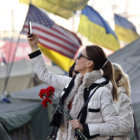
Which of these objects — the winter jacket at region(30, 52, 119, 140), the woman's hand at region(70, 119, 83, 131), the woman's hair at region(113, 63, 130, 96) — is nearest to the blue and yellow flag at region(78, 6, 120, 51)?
the woman's hair at region(113, 63, 130, 96)

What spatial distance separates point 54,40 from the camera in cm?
1170

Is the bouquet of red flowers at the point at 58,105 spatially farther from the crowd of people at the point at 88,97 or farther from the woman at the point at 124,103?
the woman at the point at 124,103

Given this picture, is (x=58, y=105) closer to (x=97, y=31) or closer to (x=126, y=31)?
(x=97, y=31)

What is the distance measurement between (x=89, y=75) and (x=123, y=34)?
1198 cm

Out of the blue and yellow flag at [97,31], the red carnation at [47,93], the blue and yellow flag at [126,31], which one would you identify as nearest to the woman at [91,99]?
the red carnation at [47,93]

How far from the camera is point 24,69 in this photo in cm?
2327

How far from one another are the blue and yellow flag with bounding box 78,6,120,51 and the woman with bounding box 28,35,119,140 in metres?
9.27

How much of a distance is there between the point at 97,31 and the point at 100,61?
9814mm

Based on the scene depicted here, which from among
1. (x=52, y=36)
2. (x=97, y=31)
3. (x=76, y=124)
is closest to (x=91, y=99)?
(x=76, y=124)

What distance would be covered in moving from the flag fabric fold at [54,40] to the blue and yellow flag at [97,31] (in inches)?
34.9

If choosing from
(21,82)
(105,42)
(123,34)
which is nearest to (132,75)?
(105,42)

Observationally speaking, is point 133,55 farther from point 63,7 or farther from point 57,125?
point 57,125

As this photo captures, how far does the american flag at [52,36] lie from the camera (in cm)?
1156

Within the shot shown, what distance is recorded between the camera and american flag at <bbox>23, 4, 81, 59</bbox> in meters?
11.6
